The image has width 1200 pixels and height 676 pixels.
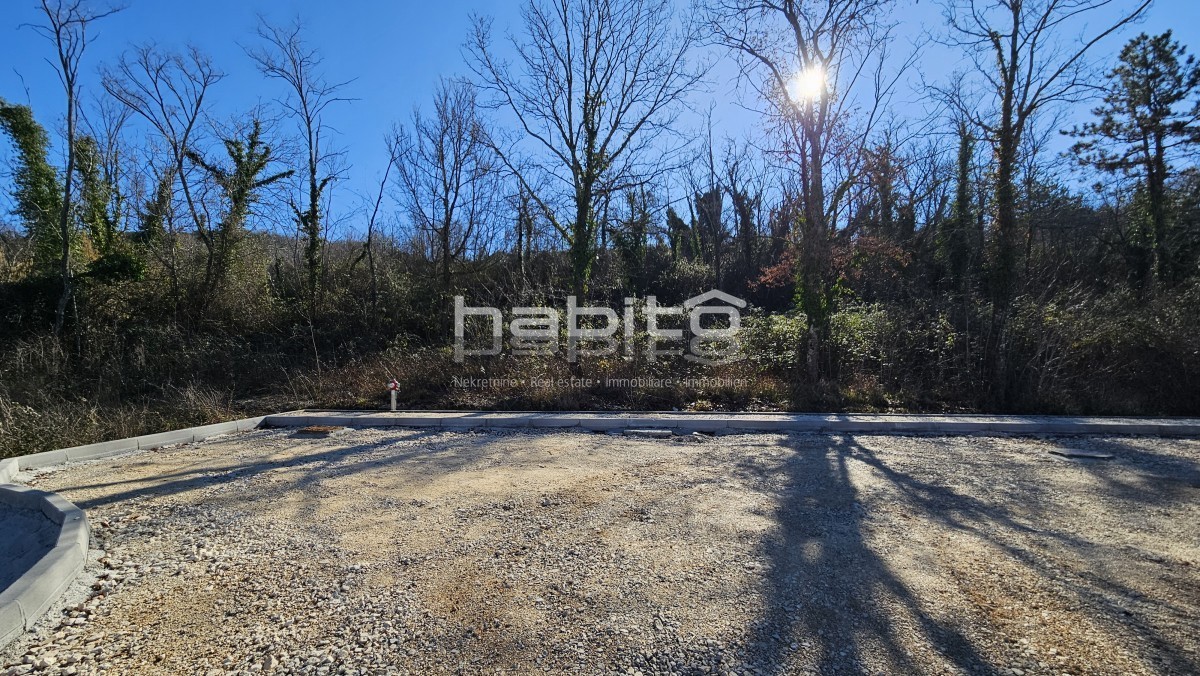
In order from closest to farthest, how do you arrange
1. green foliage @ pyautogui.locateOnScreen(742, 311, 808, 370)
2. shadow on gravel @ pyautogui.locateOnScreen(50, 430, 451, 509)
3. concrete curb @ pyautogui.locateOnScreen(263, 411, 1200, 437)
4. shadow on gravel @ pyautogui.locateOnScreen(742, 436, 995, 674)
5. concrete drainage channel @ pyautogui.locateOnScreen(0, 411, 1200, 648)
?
shadow on gravel @ pyautogui.locateOnScreen(742, 436, 995, 674) → shadow on gravel @ pyautogui.locateOnScreen(50, 430, 451, 509) → concrete drainage channel @ pyautogui.locateOnScreen(0, 411, 1200, 648) → concrete curb @ pyautogui.locateOnScreen(263, 411, 1200, 437) → green foliage @ pyautogui.locateOnScreen(742, 311, 808, 370)

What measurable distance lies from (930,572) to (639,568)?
5.47 ft

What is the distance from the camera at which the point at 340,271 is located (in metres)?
16.3

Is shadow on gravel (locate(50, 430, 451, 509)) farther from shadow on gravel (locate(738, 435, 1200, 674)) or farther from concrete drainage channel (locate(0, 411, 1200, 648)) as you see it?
shadow on gravel (locate(738, 435, 1200, 674))

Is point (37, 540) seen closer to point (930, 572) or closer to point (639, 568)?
point (639, 568)

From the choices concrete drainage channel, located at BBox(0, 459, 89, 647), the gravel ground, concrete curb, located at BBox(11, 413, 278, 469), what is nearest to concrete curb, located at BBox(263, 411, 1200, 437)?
concrete curb, located at BBox(11, 413, 278, 469)

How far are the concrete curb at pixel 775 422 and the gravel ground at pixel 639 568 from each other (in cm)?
124

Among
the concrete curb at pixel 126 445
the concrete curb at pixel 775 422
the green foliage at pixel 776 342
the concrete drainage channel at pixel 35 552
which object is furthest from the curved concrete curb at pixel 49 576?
the green foliage at pixel 776 342

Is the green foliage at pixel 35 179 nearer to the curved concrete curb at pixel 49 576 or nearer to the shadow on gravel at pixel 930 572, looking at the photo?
the curved concrete curb at pixel 49 576

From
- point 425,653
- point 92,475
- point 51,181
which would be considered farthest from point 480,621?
point 51,181

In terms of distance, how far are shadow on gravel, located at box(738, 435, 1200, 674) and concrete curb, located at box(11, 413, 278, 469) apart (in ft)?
23.0

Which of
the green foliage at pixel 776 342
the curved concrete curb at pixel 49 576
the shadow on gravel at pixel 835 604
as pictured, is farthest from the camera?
the green foliage at pixel 776 342

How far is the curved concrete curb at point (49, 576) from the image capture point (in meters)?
2.43

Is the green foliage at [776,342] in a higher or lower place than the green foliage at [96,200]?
lower

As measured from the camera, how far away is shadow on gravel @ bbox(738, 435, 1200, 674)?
2242 millimetres
